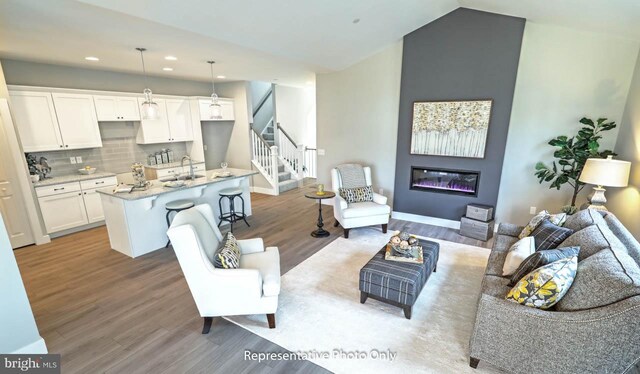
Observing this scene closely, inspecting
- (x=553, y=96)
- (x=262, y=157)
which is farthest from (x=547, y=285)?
(x=262, y=157)

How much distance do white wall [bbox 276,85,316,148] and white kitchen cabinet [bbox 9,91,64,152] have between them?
16.5ft

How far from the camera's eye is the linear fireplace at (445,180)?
4.77 meters

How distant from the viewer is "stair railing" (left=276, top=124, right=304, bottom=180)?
789 centimetres

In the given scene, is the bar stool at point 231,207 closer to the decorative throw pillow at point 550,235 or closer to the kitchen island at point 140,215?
the kitchen island at point 140,215

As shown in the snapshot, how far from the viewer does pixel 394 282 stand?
258cm

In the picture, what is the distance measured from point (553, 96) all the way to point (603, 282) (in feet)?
11.4

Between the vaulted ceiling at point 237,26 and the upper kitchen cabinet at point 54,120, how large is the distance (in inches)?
23.4

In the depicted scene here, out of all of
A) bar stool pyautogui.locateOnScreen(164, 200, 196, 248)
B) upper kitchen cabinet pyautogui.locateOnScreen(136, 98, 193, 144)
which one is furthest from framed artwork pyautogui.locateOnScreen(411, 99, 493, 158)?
upper kitchen cabinet pyautogui.locateOnScreen(136, 98, 193, 144)

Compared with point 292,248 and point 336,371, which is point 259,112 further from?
point 336,371

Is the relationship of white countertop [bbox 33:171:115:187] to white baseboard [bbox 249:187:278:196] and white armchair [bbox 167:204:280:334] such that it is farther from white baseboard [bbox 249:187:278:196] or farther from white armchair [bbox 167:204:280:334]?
white armchair [bbox 167:204:280:334]

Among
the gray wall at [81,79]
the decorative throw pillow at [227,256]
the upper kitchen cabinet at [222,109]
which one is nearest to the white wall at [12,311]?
the decorative throw pillow at [227,256]

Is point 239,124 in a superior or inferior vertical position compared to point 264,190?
superior

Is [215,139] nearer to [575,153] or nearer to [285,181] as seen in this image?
[285,181]

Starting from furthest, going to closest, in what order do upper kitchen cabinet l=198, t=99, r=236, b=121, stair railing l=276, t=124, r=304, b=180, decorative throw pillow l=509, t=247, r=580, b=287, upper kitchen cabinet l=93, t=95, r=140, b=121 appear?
stair railing l=276, t=124, r=304, b=180, upper kitchen cabinet l=198, t=99, r=236, b=121, upper kitchen cabinet l=93, t=95, r=140, b=121, decorative throw pillow l=509, t=247, r=580, b=287
